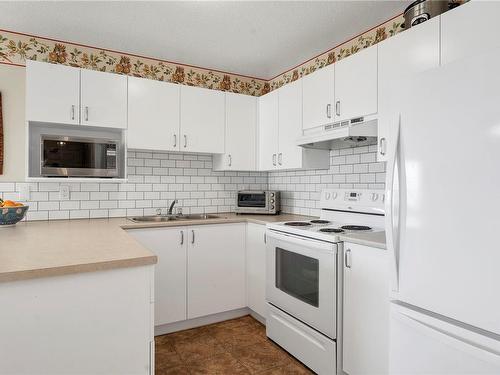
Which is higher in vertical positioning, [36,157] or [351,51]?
[351,51]

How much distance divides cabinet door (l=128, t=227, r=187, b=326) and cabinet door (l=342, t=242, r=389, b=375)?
4.47ft

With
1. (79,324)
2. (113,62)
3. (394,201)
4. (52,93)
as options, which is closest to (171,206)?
(52,93)

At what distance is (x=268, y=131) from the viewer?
3.24 metres

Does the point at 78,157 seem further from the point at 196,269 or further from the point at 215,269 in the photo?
the point at 215,269

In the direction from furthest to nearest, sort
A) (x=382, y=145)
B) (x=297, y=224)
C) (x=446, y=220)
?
(x=297, y=224) → (x=382, y=145) → (x=446, y=220)

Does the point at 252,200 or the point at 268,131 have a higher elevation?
the point at 268,131

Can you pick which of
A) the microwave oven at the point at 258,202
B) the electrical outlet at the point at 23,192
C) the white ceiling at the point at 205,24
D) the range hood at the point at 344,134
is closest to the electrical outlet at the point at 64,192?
the electrical outlet at the point at 23,192

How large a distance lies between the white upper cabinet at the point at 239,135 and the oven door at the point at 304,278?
3.16 ft

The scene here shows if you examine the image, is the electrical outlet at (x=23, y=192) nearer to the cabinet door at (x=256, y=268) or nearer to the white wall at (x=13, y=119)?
the white wall at (x=13, y=119)

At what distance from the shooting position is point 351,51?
276 centimetres

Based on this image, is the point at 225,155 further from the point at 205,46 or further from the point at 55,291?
the point at 55,291

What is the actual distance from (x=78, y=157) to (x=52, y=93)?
19.8 inches

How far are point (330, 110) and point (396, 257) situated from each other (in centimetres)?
145

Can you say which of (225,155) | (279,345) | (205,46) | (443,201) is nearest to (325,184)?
(225,155)
